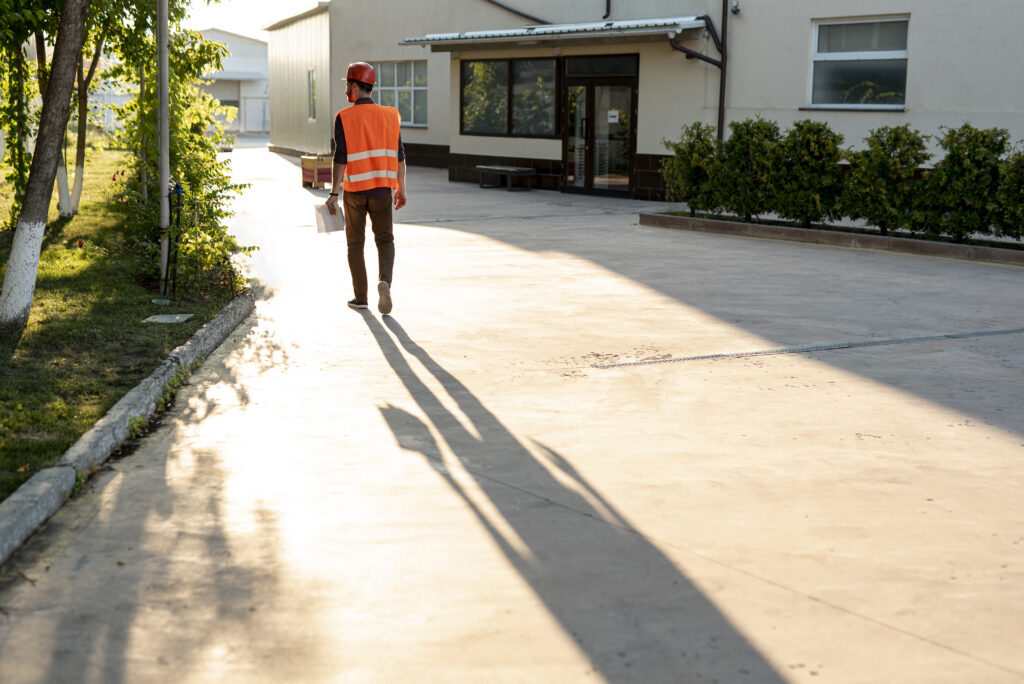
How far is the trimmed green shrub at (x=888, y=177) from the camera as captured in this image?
14.0 m

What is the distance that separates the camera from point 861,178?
Answer: 47.0 ft

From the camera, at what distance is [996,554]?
14.1 feet

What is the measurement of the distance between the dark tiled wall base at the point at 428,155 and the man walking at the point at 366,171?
2222 cm

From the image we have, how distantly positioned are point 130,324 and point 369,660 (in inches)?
207

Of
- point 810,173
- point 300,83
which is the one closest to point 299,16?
point 300,83

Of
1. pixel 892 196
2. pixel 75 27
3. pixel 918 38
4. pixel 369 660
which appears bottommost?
pixel 369 660

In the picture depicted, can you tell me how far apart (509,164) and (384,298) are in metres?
16.4

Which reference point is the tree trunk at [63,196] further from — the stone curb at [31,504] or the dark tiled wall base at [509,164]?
the stone curb at [31,504]

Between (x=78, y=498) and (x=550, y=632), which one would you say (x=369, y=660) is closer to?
(x=550, y=632)

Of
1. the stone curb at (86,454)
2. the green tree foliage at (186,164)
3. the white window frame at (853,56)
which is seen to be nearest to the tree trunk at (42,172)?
the stone curb at (86,454)

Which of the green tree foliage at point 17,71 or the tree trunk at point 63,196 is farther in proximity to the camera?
the tree trunk at point 63,196

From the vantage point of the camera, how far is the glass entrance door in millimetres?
22219

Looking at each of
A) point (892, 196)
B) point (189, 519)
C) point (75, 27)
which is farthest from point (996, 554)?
point (892, 196)

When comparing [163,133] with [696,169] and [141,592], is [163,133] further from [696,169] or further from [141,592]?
[696,169]
